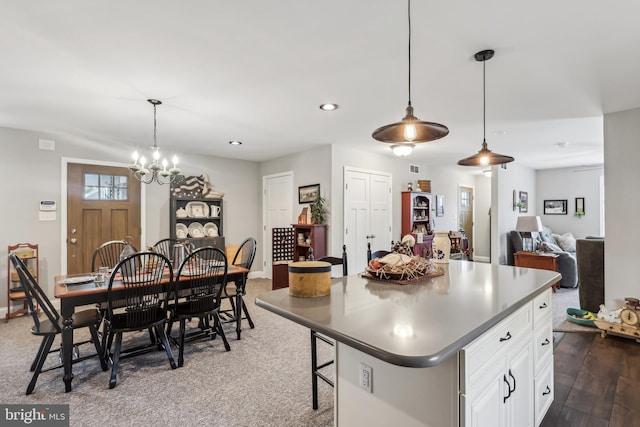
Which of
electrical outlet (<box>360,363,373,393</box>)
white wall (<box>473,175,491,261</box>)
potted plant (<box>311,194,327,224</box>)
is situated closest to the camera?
electrical outlet (<box>360,363,373,393</box>)

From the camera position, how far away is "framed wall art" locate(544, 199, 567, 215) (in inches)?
308

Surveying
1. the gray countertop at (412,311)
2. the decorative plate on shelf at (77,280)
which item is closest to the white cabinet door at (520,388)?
the gray countertop at (412,311)

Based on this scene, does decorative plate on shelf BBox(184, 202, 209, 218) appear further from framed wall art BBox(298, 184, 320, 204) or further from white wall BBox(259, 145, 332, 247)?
framed wall art BBox(298, 184, 320, 204)

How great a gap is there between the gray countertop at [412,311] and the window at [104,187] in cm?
457

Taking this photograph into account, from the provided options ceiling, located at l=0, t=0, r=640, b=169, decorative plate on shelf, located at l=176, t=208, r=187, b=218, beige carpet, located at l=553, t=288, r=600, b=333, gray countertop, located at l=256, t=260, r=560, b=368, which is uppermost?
ceiling, located at l=0, t=0, r=640, b=169

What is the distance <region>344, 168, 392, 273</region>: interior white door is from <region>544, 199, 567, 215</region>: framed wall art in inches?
184

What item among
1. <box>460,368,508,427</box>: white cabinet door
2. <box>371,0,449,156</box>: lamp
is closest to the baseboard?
<box>371,0,449,156</box>: lamp

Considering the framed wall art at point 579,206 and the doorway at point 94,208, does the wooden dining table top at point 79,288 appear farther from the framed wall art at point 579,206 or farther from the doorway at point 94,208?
the framed wall art at point 579,206

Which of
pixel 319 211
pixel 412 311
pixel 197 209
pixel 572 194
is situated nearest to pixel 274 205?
pixel 197 209

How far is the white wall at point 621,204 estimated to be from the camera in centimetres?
354

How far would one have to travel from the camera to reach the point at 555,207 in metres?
7.95

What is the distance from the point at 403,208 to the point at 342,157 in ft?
6.21

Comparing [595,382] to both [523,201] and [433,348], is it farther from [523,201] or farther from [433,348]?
[523,201]

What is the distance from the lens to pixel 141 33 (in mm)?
2047
